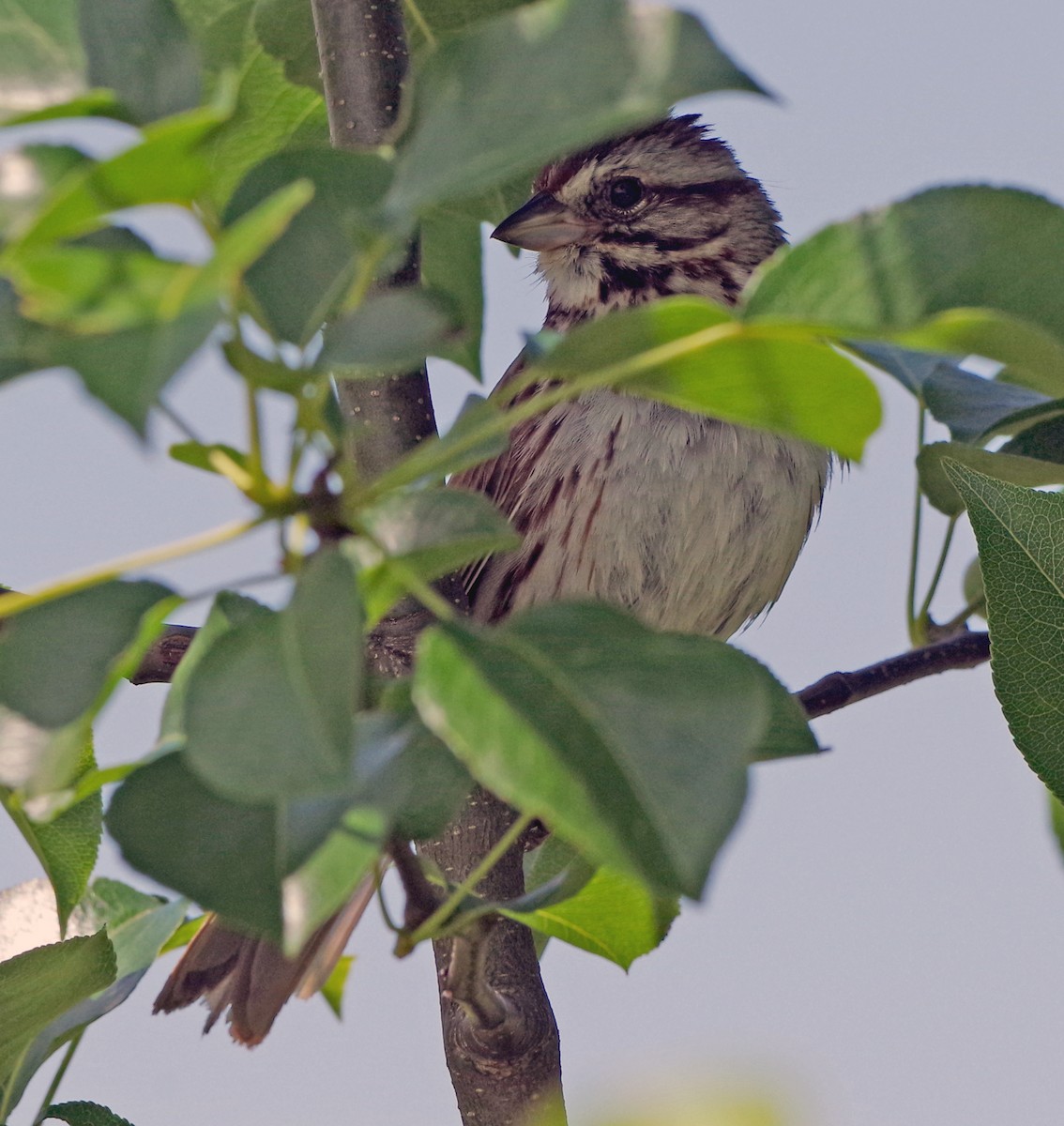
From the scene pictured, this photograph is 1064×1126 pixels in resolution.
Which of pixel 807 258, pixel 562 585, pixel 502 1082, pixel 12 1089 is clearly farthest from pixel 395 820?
pixel 562 585

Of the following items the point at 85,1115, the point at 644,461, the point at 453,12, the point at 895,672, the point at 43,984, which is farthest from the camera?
the point at 644,461

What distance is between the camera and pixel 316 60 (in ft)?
7.23

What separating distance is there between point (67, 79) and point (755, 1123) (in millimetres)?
796

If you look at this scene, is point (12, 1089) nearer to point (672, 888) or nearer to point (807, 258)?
point (672, 888)

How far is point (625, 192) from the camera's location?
3.62 m

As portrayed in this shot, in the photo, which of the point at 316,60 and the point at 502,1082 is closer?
the point at 502,1082

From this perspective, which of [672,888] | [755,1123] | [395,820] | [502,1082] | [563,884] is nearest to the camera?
[755,1123]

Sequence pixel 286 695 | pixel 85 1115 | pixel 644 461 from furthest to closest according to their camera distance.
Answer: pixel 644 461 < pixel 85 1115 < pixel 286 695

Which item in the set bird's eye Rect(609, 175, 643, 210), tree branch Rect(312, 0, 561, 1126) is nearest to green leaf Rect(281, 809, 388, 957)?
tree branch Rect(312, 0, 561, 1126)

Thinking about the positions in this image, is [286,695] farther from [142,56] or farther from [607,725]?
[142,56]

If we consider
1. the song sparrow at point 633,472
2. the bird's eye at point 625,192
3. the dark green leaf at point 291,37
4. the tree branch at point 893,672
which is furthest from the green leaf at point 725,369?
the bird's eye at point 625,192

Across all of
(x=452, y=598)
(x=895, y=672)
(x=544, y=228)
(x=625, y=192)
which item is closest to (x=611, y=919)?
(x=452, y=598)

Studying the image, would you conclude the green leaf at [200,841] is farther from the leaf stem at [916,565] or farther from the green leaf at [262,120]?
the leaf stem at [916,565]

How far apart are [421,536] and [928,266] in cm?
37
